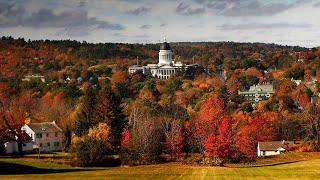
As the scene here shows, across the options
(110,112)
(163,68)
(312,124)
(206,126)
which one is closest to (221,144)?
(206,126)

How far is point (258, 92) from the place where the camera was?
11300 centimetres

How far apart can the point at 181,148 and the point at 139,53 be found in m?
139

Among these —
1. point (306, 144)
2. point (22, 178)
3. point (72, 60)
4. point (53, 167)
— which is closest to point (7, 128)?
point (53, 167)

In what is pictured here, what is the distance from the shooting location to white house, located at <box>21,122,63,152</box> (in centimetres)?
6009

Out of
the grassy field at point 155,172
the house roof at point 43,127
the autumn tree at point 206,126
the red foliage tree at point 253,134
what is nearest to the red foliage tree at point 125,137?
the autumn tree at point 206,126

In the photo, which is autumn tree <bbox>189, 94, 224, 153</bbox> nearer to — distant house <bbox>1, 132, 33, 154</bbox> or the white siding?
the white siding

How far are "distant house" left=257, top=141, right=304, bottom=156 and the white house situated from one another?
81.3ft

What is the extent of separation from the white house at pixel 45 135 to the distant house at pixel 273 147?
2478 cm

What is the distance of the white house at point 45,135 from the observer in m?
60.1

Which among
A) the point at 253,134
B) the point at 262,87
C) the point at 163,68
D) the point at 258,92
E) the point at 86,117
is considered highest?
the point at 163,68

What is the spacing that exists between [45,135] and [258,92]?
6320cm

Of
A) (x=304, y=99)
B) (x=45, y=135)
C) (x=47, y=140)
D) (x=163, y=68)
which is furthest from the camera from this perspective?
(x=163, y=68)

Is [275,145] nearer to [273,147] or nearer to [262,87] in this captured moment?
[273,147]

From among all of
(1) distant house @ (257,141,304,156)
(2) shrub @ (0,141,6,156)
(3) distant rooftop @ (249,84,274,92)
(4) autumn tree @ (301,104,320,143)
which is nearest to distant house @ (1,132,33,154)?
(2) shrub @ (0,141,6,156)
